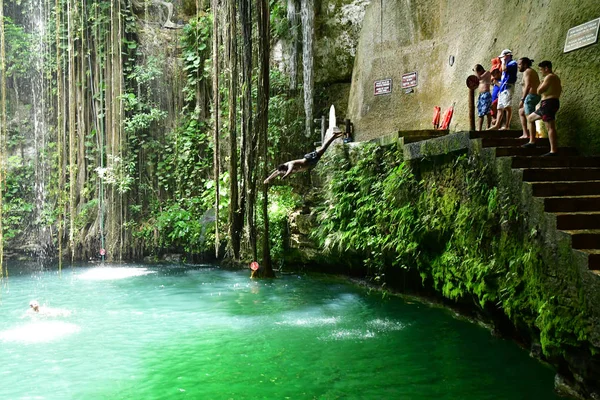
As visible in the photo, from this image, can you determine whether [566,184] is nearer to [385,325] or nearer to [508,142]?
[508,142]

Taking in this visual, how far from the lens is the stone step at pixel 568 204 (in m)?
4.79

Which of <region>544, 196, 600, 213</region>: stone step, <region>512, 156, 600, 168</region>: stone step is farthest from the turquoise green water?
<region>512, 156, 600, 168</region>: stone step

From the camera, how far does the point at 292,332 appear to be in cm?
698

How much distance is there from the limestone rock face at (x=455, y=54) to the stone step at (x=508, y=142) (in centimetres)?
47

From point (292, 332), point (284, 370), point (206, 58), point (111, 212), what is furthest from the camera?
point (206, 58)

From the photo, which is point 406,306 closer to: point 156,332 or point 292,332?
point 292,332

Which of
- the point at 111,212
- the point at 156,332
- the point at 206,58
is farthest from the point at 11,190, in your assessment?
the point at 156,332

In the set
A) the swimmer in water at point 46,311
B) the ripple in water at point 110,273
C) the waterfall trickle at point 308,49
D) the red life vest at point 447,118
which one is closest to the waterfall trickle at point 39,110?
the ripple in water at point 110,273

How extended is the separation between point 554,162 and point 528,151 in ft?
1.17

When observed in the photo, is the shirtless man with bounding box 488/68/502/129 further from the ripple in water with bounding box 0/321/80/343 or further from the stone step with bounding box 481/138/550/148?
the ripple in water with bounding box 0/321/80/343

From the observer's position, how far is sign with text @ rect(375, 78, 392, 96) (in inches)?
438

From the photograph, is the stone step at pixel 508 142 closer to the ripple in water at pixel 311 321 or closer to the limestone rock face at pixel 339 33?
the ripple in water at pixel 311 321

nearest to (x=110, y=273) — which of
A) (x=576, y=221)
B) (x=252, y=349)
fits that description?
(x=252, y=349)

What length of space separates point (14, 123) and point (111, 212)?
4.87m
